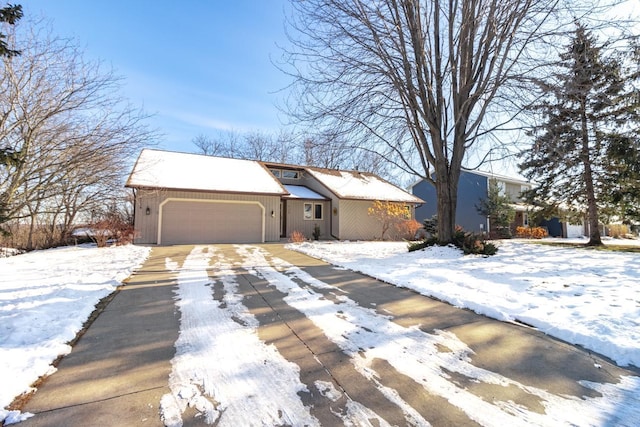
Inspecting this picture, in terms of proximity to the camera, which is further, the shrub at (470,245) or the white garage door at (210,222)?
the white garage door at (210,222)

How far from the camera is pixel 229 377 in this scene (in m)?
2.17

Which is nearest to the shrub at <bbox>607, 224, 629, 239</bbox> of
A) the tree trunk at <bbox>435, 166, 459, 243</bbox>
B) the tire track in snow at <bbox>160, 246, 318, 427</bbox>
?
the tree trunk at <bbox>435, 166, 459, 243</bbox>

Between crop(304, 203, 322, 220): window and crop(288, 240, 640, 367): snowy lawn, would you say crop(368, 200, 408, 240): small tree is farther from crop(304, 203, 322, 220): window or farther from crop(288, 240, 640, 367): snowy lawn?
crop(288, 240, 640, 367): snowy lawn

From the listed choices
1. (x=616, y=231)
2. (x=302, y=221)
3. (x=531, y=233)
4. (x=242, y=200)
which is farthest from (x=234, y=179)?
(x=616, y=231)

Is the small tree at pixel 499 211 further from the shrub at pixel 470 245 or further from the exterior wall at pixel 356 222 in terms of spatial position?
the shrub at pixel 470 245

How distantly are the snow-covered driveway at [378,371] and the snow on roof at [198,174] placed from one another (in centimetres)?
990

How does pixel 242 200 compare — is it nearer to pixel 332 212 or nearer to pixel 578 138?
pixel 332 212

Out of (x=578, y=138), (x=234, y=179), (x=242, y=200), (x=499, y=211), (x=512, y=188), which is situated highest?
(x=578, y=138)

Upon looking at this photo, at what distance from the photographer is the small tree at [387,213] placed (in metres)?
15.3

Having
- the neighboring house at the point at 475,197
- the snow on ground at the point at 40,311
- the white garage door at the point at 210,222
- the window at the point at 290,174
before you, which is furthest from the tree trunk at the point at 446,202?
the neighboring house at the point at 475,197

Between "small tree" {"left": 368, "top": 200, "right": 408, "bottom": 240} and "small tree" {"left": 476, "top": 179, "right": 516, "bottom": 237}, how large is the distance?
8.38m

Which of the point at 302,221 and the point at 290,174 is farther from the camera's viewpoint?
the point at 290,174

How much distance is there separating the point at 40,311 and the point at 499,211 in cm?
2363

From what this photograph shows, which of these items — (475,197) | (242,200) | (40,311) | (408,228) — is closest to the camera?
(40,311)
